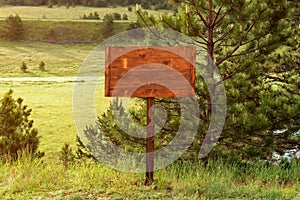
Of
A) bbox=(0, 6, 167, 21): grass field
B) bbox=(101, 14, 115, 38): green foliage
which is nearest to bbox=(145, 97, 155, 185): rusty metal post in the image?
bbox=(101, 14, 115, 38): green foliage

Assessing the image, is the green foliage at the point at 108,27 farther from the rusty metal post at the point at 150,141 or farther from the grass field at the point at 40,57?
the rusty metal post at the point at 150,141

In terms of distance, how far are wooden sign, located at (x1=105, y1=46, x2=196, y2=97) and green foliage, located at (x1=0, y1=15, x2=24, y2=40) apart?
5340 centimetres

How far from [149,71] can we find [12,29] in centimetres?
5376

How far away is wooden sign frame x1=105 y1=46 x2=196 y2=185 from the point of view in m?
4.29

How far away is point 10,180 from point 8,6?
67.4 m

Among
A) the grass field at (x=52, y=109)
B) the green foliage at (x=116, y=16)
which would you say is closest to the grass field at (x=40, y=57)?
the grass field at (x=52, y=109)

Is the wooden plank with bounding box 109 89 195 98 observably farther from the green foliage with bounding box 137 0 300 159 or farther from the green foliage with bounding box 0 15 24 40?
the green foliage with bounding box 0 15 24 40

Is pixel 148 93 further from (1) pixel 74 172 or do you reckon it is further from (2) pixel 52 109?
(2) pixel 52 109

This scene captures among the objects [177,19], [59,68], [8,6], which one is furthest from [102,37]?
[177,19]

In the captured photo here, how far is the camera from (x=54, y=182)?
14.9 ft

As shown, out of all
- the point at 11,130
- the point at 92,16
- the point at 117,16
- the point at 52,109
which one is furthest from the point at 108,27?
the point at 11,130

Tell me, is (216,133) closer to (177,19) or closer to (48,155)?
(177,19)

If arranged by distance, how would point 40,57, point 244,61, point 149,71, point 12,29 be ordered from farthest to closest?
point 12,29 < point 40,57 < point 244,61 < point 149,71

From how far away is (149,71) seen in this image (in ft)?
14.2
